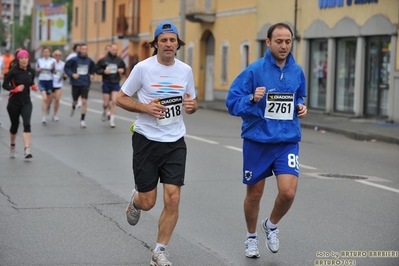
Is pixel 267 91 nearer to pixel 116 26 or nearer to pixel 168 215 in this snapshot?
pixel 168 215

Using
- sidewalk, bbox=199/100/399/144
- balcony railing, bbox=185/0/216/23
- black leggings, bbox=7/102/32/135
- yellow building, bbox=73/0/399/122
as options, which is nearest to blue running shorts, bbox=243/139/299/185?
black leggings, bbox=7/102/32/135

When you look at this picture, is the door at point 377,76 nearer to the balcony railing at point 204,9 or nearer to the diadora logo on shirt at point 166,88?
the balcony railing at point 204,9

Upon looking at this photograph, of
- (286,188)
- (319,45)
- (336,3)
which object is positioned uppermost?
(336,3)

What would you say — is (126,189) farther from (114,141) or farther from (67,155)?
(114,141)

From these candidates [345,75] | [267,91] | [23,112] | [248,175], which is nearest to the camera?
[267,91]

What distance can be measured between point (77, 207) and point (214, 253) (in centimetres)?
277

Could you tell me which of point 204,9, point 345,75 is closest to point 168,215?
point 345,75

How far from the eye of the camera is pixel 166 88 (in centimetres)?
705

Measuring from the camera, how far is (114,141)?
17781 millimetres

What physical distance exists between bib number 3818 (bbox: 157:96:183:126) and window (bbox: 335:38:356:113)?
20794 millimetres

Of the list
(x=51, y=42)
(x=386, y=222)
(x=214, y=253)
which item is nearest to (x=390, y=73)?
(x=386, y=222)

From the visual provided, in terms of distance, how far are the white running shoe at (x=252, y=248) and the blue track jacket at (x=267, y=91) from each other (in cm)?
85

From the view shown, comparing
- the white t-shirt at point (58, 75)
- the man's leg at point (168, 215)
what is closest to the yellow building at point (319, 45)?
the white t-shirt at point (58, 75)

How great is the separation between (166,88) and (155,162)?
59 centimetres
